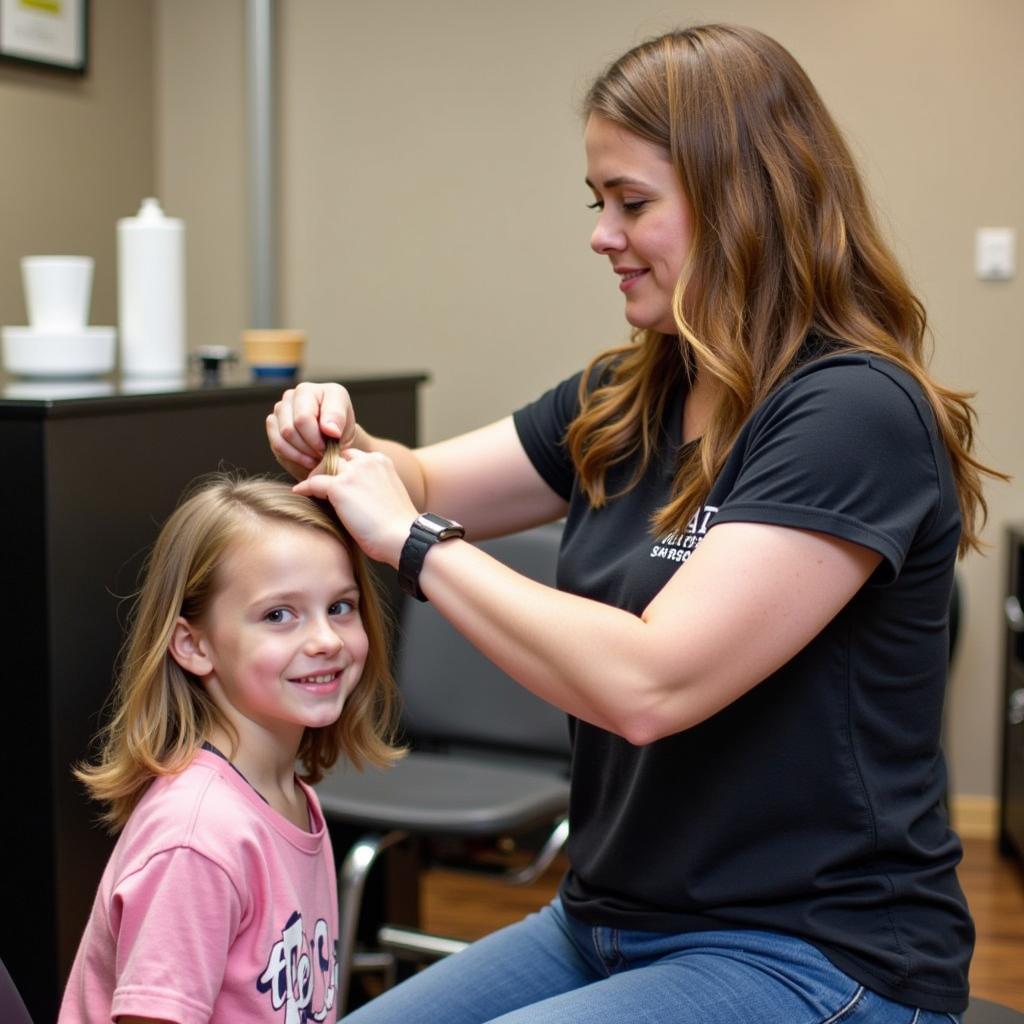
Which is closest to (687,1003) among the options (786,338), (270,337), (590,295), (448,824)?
(786,338)

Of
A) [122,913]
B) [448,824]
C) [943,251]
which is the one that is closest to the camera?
[122,913]

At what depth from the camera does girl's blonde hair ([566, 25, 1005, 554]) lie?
132 centimetres

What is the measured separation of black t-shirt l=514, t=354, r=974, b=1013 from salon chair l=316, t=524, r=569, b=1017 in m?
0.96

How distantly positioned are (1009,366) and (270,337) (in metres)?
1.96

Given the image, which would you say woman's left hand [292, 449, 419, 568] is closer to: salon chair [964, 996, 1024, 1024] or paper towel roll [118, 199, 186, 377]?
salon chair [964, 996, 1024, 1024]

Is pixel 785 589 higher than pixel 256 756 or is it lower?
higher

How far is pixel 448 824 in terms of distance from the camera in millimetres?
2244

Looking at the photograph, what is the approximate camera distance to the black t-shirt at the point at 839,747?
121 cm

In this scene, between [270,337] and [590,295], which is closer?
[270,337]

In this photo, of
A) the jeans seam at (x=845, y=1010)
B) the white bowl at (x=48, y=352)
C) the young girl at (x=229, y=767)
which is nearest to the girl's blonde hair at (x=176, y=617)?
the young girl at (x=229, y=767)

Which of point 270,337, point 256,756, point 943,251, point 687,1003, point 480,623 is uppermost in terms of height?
point 943,251

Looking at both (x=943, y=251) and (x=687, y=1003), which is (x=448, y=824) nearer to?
(x=687, y=1003)

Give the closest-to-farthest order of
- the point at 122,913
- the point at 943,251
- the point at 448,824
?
the point at 122,913 → the point at 448,824 → the point at 943,251

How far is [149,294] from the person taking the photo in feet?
7.48
